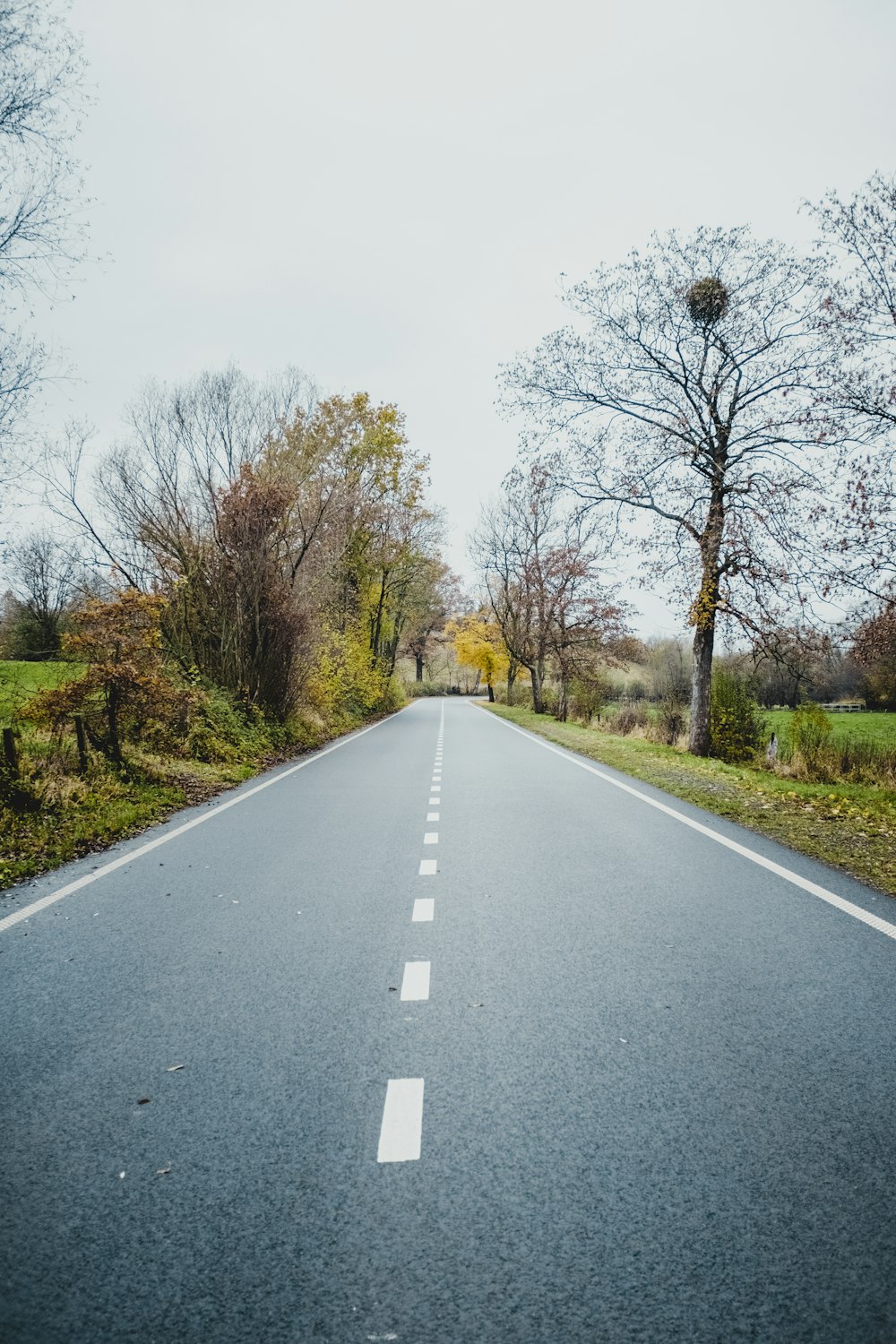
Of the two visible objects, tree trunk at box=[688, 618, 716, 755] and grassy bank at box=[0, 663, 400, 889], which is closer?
grassy bank at box=[0, 663, 400, 889]

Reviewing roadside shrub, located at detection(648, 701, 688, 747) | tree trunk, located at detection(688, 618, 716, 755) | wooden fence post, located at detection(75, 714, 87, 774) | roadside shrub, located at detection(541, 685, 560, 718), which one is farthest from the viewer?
roadside shrub, located at detection(541, 685, 560, 718)

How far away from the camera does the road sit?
1851 millimetres

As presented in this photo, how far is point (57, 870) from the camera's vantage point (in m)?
6.20

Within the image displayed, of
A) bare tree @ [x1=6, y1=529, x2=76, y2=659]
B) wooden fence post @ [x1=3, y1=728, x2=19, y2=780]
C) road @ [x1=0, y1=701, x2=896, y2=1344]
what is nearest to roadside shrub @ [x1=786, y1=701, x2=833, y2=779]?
road @ [x1=0, y1=701, x2=896, y2=1344]

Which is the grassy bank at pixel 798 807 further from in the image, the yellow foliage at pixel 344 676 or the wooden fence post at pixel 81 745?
the yellow foliage at pixel 344 676

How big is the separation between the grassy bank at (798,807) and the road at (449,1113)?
135 centimetres

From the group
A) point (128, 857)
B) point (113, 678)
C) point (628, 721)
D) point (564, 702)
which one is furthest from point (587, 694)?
point (128, 857)

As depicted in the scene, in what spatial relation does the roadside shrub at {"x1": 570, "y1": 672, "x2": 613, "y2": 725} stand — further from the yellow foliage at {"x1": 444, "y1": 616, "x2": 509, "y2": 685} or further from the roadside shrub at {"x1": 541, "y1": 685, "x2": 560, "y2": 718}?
the yellow foliage at {"x1": 444, "y1": 616, "x2": 509, "y2": 685}

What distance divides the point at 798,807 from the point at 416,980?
716 centimetres

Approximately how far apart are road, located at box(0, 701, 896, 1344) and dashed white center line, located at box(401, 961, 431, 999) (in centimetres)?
2

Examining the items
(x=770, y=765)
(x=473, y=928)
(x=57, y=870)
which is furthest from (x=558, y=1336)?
(x=770, y=765)

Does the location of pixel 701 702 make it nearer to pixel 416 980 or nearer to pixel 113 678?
pixel 113 678

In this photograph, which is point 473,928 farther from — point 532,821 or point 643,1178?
point 532,821

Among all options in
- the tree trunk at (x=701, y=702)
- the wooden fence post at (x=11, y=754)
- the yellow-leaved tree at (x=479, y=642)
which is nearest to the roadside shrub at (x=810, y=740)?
the tree trunk at (x=701, y=702)
